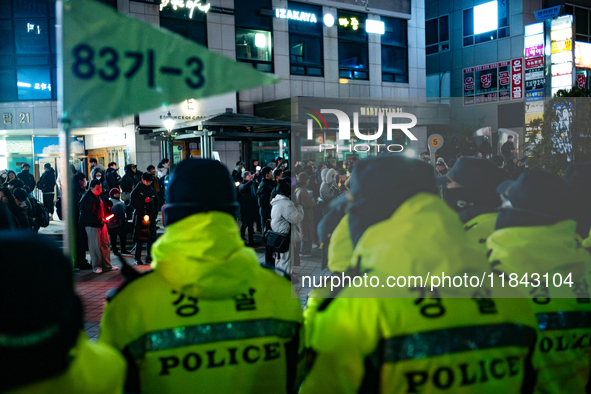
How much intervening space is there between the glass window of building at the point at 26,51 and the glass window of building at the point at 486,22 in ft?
74.7

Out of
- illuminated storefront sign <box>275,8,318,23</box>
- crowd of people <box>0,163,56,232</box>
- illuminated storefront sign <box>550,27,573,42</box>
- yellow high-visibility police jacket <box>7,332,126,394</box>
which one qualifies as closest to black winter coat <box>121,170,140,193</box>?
crowd of people <box>0,163,56,232</box>

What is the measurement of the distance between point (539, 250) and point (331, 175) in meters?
1.11

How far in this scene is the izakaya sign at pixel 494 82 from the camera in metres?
25.2

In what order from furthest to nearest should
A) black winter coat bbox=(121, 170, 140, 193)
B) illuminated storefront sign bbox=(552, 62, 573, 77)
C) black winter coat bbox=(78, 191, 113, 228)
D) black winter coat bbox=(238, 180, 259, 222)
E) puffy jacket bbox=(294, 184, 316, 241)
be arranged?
illuminated storefront sign bbox=(552, 62, 573, 77) → black winter coat bbox=(121, 170, 140, 193) → black winter coat bbox=(238, 180, 259, 222) → black winter coat bbox=(78, 191, 113, 228) → puffy jacket bbox=(294, 184, 316, 241)

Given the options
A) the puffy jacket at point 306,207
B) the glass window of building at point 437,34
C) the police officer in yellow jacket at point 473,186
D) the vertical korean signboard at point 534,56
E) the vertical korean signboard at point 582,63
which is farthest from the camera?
the glass window of building at point 437,34

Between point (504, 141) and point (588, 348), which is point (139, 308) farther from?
point (504, 141)

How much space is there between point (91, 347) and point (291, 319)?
2.76 feet

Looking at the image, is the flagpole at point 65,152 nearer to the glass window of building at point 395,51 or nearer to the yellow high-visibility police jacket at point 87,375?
the yellow high-visibility police jacket at point 87,375

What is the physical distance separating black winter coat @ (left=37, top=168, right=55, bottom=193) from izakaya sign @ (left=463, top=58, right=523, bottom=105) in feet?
64.9

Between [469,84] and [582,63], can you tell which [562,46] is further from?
[469,84]

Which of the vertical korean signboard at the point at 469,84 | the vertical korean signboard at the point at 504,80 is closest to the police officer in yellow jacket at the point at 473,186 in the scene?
the vertical korean signboard at the point at 504,80

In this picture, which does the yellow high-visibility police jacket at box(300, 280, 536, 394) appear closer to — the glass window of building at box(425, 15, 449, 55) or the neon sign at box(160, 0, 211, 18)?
the neon sign at box(160, 0, 211, 18)

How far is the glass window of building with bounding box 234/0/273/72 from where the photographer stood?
18.5m

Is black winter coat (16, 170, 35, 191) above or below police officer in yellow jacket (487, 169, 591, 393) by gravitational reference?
above
